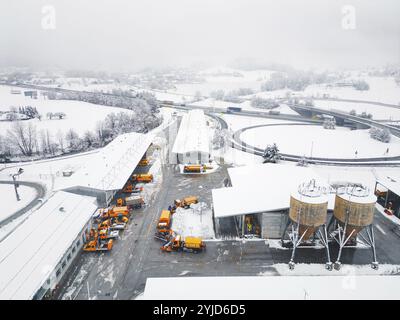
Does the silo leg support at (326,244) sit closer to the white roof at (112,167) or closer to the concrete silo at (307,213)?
the concrete silo at (307,213)

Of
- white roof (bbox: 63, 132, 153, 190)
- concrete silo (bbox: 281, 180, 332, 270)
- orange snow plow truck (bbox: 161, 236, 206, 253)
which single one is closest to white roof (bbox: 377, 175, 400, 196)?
concrete silo (bbox: 281, 180, 332, 270)

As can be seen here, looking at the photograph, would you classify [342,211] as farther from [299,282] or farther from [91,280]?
[91,280]

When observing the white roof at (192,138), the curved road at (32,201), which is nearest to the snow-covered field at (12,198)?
the curved road at (32,201)

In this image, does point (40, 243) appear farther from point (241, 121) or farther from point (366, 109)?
point (366, 109)

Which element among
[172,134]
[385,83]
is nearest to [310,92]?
[385,83]

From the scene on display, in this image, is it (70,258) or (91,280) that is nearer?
(91,280)
